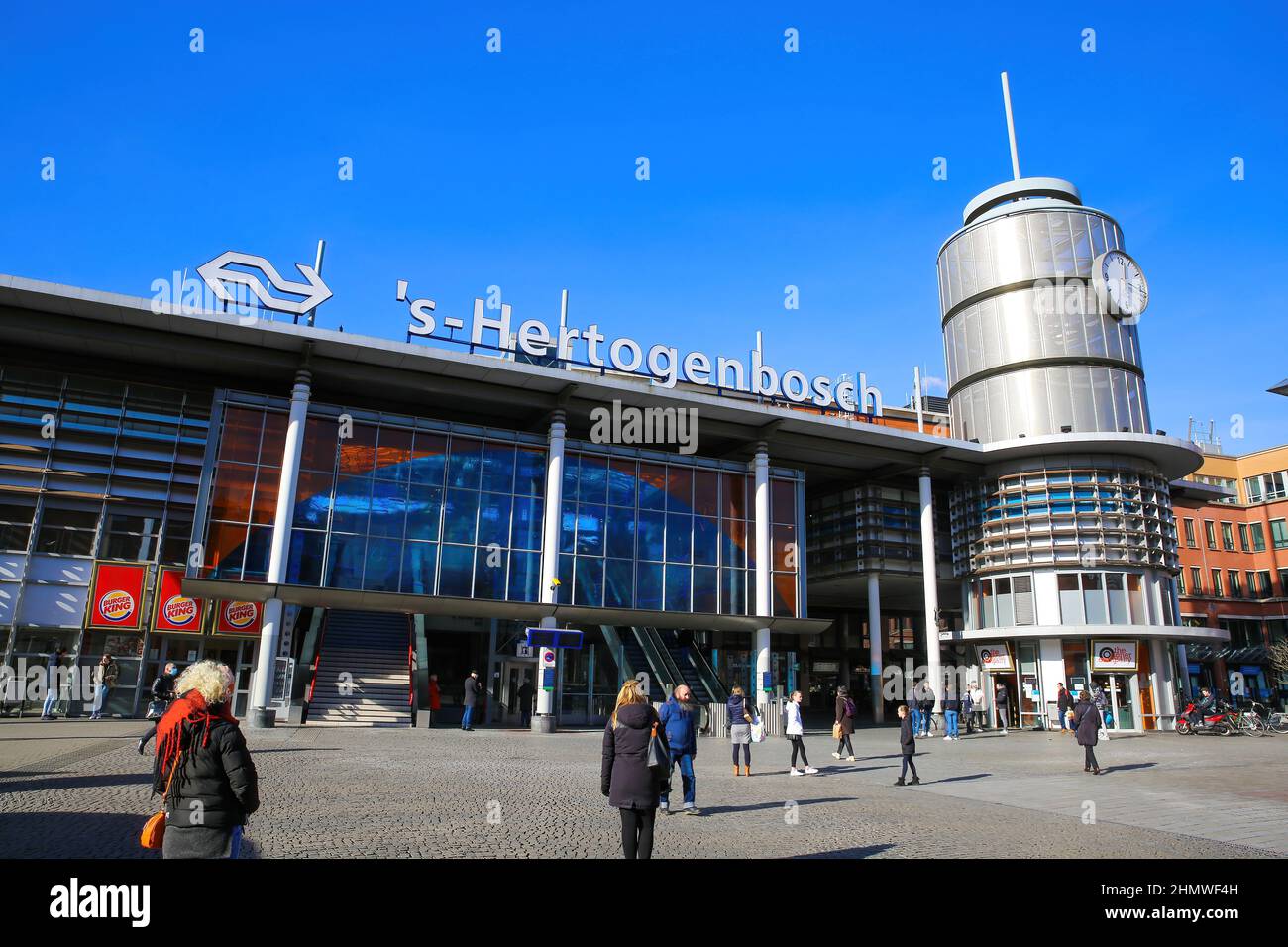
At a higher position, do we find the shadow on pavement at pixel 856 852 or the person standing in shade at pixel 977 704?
the person standing in shade at pixel 977 704

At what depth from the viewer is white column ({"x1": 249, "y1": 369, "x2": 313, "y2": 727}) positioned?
91.0 ft

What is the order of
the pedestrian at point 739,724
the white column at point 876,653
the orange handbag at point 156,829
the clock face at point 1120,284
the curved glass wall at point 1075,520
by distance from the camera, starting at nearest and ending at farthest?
the orange handbag at point 156,829
the pedestrian at point 739,724
the curved glass wall at point 1075,520
the white column at point 876,653
the clock face at point 1120,284

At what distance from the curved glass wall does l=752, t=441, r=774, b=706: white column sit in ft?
36.7

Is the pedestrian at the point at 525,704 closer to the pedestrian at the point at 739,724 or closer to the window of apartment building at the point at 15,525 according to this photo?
the pedestrian at the point at 739,724

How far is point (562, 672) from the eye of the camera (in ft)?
112

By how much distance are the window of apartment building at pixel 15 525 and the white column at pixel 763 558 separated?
28460 millimetres

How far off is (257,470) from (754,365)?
20464 millimetres

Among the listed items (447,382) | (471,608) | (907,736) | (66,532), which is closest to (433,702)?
(471,608)

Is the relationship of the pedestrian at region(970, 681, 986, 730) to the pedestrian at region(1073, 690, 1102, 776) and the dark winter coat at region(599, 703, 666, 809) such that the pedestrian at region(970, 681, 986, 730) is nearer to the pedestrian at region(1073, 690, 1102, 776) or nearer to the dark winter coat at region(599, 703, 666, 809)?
the pedestrian at region(1073, 690, 1102, 776)

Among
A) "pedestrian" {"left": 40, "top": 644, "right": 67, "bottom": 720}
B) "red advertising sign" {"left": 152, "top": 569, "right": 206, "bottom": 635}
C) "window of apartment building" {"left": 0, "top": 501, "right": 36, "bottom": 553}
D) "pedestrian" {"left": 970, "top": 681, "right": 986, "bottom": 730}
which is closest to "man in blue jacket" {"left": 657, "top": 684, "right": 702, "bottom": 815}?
"pedestrian" {"left": 40, "top": 644, "right": 67, "bottom": 720}

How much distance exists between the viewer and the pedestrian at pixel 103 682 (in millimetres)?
29125

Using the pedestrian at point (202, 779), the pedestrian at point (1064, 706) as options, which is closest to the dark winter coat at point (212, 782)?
the pedestrian at point (202, 779)

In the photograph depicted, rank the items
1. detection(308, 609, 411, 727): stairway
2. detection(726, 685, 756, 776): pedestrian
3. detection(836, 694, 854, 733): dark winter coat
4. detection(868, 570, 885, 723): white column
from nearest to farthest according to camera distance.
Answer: detection(726, 685, 756, 776): pedestrian → detection(836, 694, 854, 733): dark winter coat → detection(308, 609, 411, 727): stairway → detection(868, 570, 885, 723): white column
